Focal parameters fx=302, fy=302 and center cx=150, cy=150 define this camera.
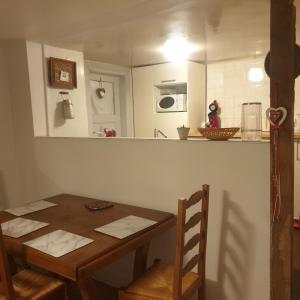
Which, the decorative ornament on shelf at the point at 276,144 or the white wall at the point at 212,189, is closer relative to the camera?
the decorative ornament on shelf at the point at 276,144

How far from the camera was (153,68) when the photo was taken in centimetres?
412

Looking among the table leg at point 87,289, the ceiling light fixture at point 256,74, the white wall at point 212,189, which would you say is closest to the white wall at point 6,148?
the white wall at point 212,189

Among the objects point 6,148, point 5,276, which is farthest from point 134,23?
point 5,276

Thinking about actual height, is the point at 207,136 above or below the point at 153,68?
below

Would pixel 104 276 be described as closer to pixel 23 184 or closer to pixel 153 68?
pixel 23 184

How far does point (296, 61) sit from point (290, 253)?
99 cm

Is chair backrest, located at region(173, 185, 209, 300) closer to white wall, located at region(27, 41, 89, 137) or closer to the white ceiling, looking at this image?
the white ceiling

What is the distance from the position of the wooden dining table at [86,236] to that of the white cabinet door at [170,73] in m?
2.21

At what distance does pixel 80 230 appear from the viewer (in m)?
1.73

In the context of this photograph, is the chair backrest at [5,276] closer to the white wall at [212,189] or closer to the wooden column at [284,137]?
the white wall at [212,189]

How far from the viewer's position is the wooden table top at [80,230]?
4.58 ft

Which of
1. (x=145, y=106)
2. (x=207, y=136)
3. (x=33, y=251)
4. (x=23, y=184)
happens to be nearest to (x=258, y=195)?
(x=207, y=136)

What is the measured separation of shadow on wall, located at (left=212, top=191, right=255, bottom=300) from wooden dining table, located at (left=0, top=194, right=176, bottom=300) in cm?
36

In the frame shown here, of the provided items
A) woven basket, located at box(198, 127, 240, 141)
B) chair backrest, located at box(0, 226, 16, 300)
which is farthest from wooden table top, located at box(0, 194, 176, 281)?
woven basket, located at box(198, 127, 240, 141)
